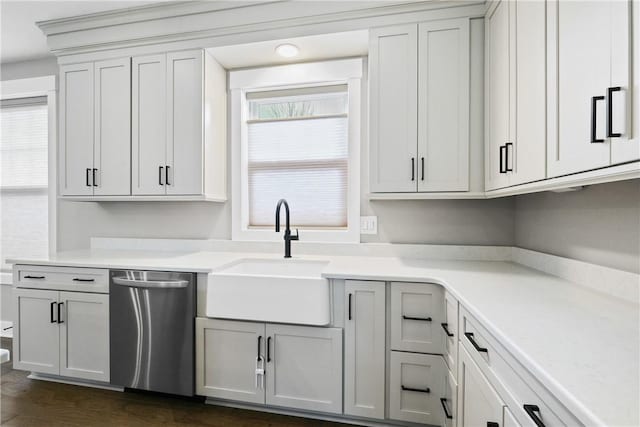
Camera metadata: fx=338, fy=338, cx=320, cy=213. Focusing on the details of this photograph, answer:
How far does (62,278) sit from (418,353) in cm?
223

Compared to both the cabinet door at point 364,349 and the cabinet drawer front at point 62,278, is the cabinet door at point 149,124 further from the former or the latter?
the cabinet door at point 364,349

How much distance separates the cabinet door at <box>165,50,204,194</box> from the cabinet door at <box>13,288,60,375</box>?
1071 mm

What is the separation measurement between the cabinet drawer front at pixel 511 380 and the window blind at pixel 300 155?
4.74ft

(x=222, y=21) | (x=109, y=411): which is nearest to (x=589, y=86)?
(x=222, y=21)

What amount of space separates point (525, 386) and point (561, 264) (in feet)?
3.60

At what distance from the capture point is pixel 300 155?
2604 millimetres

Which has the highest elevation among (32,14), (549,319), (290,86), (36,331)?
(32,14)

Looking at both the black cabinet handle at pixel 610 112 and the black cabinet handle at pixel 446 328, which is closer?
the black cabinet handle at pixel 610 112

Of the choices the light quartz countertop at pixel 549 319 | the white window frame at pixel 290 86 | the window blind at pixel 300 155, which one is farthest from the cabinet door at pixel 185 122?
the light quartz countertop at pixel 549 319

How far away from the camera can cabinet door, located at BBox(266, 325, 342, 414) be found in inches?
71.1

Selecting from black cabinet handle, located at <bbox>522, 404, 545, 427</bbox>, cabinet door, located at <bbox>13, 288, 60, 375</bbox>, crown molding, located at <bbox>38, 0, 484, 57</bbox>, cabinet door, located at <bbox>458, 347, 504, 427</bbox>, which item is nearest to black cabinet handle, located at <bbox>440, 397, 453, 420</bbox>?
cabinet door, located at <bbox>458, 347, 504, 427</bbox>

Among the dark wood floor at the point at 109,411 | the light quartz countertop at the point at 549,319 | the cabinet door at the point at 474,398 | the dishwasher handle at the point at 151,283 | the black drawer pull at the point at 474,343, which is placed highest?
the light quartz countertop at the point at 549,319

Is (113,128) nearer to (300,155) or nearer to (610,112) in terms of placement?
(300,155)

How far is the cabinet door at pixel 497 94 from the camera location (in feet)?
5.49
